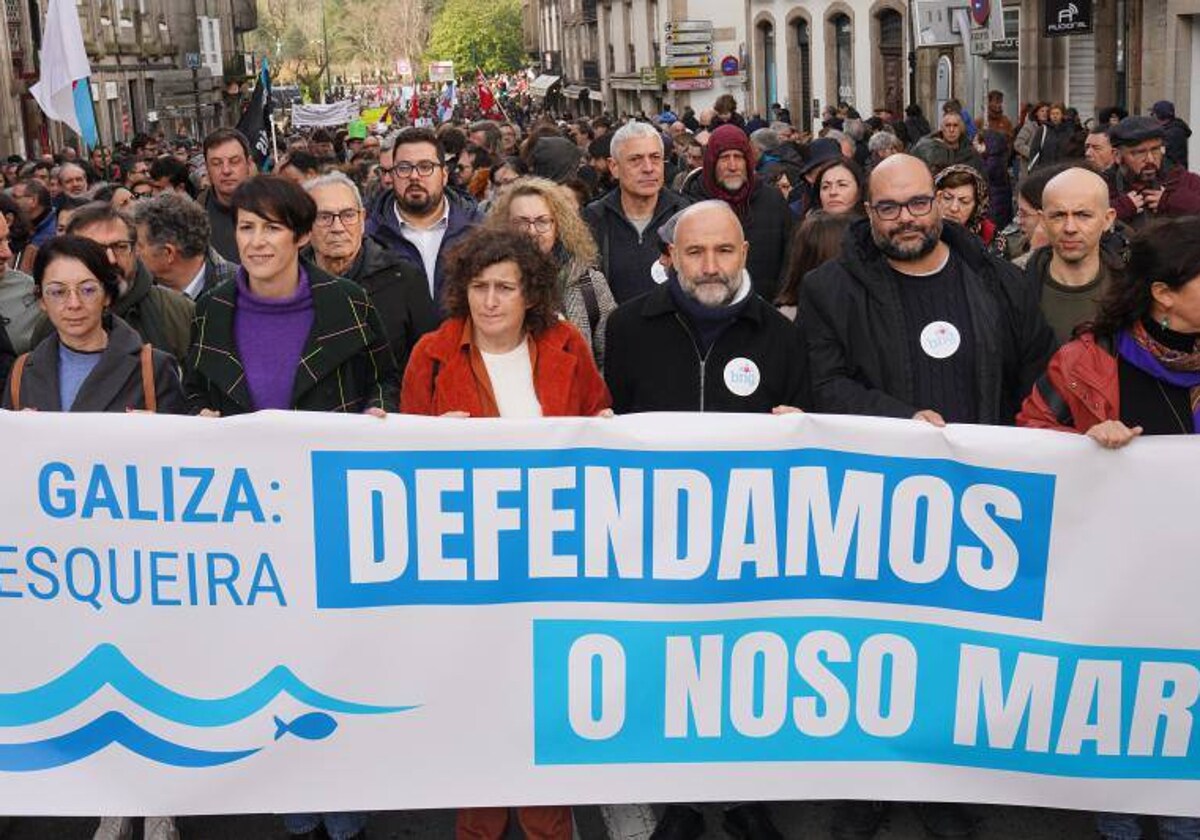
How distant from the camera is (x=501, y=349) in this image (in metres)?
4.56

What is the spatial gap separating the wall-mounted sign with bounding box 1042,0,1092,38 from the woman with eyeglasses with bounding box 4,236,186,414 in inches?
779

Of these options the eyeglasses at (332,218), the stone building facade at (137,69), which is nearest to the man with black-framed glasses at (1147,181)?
the eyeglasses at (332,218)

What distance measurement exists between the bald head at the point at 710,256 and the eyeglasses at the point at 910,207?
0.43m

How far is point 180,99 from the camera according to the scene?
27766mm

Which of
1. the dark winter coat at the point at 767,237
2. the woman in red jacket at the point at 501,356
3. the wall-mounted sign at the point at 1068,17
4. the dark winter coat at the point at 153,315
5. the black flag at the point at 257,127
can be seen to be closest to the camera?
the woman in red jacket at the point at 501,356

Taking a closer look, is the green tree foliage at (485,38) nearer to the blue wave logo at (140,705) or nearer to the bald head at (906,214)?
the bald head at (906,214)

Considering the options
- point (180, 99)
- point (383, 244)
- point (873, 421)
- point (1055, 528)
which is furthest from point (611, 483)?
point (180, 99)

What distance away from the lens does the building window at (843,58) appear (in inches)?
1369

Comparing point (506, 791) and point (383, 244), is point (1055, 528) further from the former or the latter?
point (383, 244)

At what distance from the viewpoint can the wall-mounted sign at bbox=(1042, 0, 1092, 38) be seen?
22062 millimetres

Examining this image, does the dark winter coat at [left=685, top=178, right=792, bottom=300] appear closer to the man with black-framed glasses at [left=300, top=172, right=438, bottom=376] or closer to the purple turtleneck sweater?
the man with black-framed glasses at [left=300, top=172, right=438, bottom=376]

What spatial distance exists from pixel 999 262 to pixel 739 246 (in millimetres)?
818

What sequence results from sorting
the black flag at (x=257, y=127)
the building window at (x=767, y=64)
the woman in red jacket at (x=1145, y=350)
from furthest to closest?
the building window at (x=767, y=64) → the black flag at (x=257, y=127) → the woman in red jacket at (x=1145, y=350)

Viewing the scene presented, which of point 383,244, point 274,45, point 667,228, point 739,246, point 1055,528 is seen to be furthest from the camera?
point 274,45
